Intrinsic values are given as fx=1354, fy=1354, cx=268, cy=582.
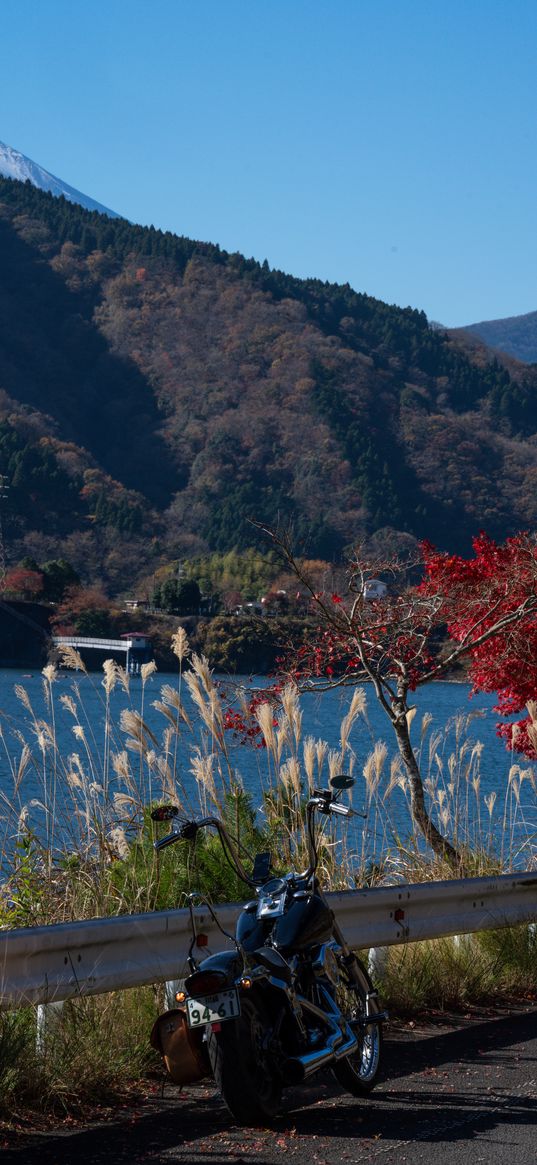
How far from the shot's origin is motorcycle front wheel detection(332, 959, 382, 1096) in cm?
525

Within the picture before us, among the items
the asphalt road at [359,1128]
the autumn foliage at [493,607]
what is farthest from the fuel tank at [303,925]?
the autumn foliage at [493,607]

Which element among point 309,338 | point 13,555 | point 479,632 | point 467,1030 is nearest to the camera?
point 467,1030

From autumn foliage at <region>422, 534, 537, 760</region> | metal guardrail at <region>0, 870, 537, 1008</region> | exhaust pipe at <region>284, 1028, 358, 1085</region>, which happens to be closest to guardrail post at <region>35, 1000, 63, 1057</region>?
metal guardrail at <region>0, 870, 537, 1008</region>

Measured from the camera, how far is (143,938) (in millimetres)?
5527

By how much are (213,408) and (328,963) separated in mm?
123930

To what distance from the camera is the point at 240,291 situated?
477 feet

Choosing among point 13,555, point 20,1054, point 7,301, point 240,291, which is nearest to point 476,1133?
point 20,1054

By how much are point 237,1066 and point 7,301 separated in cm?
15424

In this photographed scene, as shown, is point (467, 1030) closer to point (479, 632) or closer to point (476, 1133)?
point (476, 1133)

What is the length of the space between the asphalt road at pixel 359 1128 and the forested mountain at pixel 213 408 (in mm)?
77060

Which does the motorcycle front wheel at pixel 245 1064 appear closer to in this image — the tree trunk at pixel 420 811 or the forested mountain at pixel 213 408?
the tree trunk at pixel 420 811

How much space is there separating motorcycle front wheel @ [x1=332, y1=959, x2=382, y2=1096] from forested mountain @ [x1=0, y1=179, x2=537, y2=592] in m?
77.1

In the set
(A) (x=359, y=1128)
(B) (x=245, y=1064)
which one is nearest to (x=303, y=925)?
(B) (x=245, y=1064)

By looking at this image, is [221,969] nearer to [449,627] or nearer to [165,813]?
[165,813]
